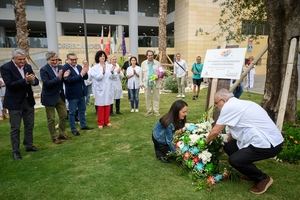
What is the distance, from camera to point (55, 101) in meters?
5.58

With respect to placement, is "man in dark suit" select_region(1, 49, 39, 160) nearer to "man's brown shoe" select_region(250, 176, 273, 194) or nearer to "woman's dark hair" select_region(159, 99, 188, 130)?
"woman's dark hair" select_region(159, 99, 188, 130)

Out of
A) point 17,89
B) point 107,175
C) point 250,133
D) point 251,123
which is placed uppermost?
point 17,89

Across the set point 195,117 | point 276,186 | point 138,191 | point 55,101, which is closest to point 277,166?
point 276,186

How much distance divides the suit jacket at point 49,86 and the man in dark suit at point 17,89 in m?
0.35

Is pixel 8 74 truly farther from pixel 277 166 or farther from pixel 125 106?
pixel 125 106

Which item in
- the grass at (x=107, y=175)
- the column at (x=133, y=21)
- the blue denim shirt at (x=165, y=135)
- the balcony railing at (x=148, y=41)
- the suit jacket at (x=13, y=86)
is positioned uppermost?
the column at (x=133, y=21)

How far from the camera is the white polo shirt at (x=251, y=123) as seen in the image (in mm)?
3455

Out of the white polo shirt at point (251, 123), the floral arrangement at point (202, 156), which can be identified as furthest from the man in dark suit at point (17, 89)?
the white polo shirt at point (251, 123)

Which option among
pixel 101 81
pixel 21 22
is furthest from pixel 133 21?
pixel 101 81

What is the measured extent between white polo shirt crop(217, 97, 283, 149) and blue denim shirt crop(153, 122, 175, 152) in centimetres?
106

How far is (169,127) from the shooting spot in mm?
4379

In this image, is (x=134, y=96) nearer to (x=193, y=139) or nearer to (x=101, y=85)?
(x=101, y=85)

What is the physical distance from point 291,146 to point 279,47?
186 cm

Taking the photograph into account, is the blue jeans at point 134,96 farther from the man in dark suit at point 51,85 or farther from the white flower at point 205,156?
the white flower at point 205,156
